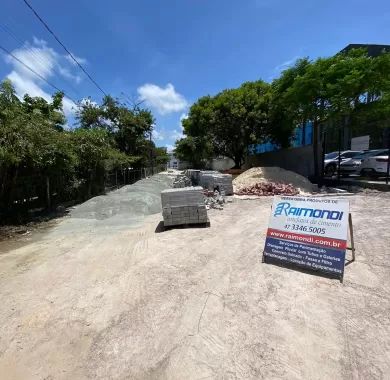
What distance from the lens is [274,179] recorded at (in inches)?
674

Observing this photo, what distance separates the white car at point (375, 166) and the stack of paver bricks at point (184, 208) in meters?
10.8

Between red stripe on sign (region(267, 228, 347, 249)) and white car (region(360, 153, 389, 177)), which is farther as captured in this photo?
white car (region(360, 153, 389, 177))

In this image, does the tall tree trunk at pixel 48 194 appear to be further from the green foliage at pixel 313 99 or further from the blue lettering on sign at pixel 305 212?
the green foliage at pixel 313 99

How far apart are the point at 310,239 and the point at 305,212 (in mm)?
469

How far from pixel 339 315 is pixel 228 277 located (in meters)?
1.70

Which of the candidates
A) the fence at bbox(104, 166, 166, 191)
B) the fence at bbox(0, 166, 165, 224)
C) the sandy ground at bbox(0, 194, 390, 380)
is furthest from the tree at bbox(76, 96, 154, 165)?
the sandy ground at bbox(0, 194, 390, 380)

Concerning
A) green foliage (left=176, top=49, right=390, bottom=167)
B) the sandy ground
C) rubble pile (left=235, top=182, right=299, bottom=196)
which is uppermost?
green foliage (left=176, top=49, right=390, bottom=167)

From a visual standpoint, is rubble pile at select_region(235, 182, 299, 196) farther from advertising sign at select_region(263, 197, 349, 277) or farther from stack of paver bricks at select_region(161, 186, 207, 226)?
advertising sign at select_region(263, 197, 349, 277)

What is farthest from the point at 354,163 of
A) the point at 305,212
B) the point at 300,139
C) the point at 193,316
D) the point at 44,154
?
the point at 193,316

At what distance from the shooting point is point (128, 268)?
18.6 ft

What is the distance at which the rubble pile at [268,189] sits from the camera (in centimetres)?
1473

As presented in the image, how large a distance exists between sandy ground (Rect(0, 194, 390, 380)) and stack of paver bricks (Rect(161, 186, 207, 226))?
196 centimetres

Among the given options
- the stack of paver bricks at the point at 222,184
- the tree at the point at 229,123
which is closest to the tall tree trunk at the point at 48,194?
the stack of paver bricks at the point at 222,184

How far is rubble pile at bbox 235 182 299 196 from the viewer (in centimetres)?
1473
